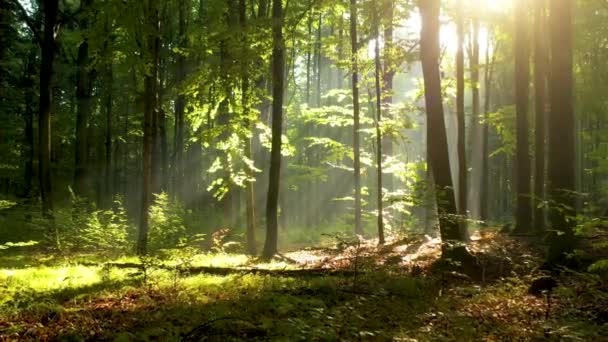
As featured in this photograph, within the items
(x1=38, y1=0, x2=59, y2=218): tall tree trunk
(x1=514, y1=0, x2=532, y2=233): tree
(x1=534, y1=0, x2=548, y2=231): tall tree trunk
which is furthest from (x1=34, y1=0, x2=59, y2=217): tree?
(x1=514, y1=0, x2=532, y2=233): tree

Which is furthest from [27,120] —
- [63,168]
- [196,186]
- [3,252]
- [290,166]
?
[3,252]

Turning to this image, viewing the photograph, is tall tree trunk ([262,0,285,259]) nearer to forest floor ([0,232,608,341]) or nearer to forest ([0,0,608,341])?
forest ([0,0,608,341])

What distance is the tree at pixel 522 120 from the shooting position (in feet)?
48.0

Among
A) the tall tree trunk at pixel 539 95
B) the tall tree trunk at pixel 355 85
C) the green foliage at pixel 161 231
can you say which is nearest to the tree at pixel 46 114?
the green foliage at pixel 161 231

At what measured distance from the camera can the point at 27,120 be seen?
29.1 m

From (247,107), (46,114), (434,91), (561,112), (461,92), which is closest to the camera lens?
(561,112)

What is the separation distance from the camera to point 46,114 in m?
15.2

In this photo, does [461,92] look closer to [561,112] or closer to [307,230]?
[561,112]

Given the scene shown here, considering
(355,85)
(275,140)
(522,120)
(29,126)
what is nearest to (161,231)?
(275,140)

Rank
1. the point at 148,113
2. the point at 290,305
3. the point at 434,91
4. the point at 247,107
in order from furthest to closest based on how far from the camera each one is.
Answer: the point at 247,107
the point at 148,113
the point at 434,91
the point at 290,305

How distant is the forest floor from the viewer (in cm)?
524

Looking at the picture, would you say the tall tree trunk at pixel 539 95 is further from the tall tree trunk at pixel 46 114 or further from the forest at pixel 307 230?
the tall tree trunk at pixel 46 114

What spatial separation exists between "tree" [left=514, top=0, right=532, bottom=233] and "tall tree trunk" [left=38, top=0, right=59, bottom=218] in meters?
15.4

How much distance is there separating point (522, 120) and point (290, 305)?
472 inches
